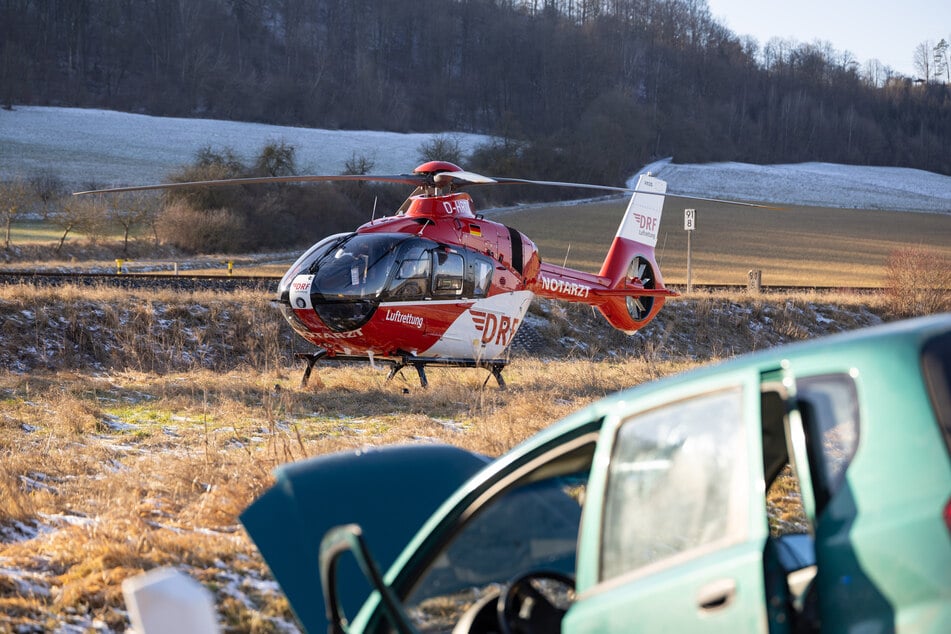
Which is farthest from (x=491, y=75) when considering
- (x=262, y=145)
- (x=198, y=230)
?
(x=198, y=230)

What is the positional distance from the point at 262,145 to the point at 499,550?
7143 cm

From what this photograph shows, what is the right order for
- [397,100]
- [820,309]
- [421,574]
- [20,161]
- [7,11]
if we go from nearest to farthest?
[421,574], [820,309], [20,161], [7,11], [397,100]

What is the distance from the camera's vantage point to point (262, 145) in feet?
234

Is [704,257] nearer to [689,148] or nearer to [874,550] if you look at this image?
[874,550]

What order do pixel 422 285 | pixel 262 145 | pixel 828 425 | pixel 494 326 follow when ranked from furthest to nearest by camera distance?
1. pixel 262 145
2. pixel 494 326
3. pixel 422 285
4. pixel 828 425

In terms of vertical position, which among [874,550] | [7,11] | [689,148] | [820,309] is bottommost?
[820,309]

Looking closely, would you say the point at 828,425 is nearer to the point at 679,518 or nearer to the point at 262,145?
the point at 679,518

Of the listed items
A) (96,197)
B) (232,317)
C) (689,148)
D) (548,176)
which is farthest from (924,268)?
(689,148)

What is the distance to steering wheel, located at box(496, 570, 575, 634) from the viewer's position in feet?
9.56

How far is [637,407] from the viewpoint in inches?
98.1

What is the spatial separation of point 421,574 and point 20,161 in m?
63.5

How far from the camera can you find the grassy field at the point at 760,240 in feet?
132

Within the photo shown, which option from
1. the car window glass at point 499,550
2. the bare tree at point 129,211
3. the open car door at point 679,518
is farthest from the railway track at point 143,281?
the open car door at point 679,518

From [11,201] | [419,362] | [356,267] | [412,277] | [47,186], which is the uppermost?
[47,186]
